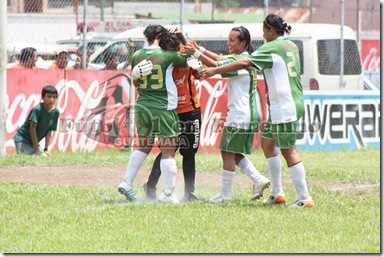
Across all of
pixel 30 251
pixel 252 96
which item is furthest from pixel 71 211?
pixel 252 96

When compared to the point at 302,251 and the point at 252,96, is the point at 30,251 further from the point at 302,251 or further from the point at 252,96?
the point at 252,96

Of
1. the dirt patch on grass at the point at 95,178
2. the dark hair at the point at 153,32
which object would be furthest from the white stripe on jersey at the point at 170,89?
the dirt patch on grass at the point at 95,178

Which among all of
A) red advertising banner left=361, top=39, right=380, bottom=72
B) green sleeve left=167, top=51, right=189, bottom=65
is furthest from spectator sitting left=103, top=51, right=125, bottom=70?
red advertising banner left=361, top=39, right=380, bottom=72

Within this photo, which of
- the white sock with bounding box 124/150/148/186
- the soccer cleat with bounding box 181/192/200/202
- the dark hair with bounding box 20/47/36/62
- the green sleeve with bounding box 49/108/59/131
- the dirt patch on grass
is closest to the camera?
the white sock with bounding box 124/150/148/186

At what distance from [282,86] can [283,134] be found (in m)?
0.52

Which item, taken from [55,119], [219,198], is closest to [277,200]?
[219,198]

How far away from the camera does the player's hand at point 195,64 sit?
947cm

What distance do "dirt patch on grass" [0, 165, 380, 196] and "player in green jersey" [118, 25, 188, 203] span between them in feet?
6.01

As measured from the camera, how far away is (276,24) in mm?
9492

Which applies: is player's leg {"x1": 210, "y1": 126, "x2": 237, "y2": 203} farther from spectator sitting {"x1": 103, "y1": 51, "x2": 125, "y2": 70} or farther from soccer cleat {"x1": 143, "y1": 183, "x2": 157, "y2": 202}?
spectator sitting {"x1": 103, "y1": 51, "x2": 125, "y2": 70}

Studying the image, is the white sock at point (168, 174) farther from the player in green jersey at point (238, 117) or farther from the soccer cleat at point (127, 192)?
the player in green jersey at point (238, 117)

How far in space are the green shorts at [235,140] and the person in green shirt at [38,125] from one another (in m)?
5.28

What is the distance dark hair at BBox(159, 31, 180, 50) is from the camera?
9688mm

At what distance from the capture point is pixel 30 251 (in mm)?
7324
